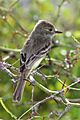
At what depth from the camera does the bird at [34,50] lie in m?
5.31

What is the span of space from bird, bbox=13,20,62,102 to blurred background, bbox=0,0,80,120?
0.39 ft

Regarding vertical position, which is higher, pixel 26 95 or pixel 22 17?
pixel 22 17

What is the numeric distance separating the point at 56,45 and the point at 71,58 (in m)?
0.87

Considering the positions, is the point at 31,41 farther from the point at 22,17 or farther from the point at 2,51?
the point at 22,17

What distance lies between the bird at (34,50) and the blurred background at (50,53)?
0.39 ft

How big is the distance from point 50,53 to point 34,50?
444 mm

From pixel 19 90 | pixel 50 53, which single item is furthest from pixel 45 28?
pixel 19 90

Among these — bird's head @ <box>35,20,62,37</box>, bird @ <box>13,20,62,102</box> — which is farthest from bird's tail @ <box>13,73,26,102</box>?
bird's head @ <box>35,20,62,37</box>

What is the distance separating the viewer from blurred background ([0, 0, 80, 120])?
5.77 m

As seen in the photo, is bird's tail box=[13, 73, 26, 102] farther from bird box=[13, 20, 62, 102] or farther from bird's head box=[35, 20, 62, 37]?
bird's head box=[35, 20, 62, 37]

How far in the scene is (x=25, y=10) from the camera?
314 inches

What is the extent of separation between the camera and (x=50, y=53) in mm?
6496

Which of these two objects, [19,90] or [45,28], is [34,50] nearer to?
[45,28]

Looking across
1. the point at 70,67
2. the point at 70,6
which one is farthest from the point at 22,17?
the point at 70,67
